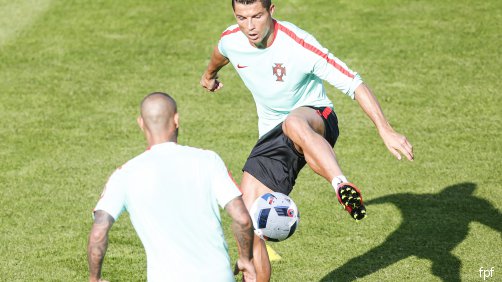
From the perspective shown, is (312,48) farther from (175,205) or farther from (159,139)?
(175,205)

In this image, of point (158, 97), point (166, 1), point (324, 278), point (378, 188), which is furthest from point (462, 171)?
point (166, 1)

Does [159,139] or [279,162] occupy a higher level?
[159,139]

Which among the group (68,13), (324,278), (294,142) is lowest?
(68,13)

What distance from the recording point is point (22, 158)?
13.0 meters

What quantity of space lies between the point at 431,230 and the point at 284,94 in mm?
2816

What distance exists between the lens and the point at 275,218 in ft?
27.6

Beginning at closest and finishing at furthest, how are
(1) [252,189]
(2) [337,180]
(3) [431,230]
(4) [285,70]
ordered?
1. (2) [337,180]
2. (4) [285,70]
3. (1) [252,189]
4. (3) [431,230]

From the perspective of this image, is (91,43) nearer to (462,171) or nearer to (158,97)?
(462,171)

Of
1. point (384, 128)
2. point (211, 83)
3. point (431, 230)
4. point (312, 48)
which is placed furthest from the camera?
point (431, 230)

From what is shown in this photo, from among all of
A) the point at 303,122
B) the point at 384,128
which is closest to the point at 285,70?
the point at 303,122

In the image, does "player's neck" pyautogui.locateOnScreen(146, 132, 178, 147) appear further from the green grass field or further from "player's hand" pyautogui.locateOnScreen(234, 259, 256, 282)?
the green grass field

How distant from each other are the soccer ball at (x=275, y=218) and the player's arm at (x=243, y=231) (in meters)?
1.27

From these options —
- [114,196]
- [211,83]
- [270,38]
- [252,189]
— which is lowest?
[252,189]

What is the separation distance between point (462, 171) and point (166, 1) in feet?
26.3
